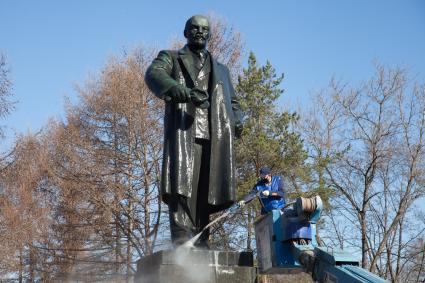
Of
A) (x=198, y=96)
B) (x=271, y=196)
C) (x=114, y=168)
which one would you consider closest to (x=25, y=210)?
(x=114, y=168)

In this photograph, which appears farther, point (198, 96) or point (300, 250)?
point (198, 96)

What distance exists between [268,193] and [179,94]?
1.58 metres

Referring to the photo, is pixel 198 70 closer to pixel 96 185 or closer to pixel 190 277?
pixel 190 277

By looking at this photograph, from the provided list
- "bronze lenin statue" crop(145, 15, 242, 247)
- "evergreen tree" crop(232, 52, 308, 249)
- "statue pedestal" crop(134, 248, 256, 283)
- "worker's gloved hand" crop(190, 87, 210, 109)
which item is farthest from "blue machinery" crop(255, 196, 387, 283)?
"evergreen tree" crop(232, 52, 308, 249)

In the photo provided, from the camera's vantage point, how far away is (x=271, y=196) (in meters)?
6.16

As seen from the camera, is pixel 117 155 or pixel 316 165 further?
pixel 117 155

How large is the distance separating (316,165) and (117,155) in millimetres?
7790

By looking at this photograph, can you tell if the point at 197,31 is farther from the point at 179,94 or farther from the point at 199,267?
the point at 199,267

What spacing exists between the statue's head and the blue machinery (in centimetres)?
195

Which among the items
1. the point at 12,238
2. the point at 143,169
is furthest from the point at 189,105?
the point at 143,169

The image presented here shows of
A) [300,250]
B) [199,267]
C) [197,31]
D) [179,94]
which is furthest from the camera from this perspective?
[197,31]

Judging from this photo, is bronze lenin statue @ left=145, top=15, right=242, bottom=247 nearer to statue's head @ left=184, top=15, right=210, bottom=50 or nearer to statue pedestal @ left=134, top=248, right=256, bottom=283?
statue's head @ left=184, top=15, right=210, bottom=50

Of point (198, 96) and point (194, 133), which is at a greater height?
point (198, 96)

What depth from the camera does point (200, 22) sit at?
6043mm
